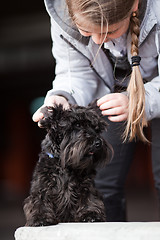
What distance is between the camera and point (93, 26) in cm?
217

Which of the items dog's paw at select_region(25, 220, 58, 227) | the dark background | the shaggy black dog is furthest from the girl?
the dark background

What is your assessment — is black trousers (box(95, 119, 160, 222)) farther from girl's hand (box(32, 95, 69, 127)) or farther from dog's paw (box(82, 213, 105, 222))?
dog's paw (box(82, 213, 105, 222))

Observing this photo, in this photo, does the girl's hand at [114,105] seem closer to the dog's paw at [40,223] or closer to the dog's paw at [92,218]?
the dog's paw at [92,218]

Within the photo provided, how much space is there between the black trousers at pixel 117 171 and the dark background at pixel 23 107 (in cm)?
507

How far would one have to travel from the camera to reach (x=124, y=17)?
7.20ft

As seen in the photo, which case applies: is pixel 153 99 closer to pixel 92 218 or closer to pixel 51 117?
pixel 51 117

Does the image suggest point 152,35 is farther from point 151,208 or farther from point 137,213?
point 151,208

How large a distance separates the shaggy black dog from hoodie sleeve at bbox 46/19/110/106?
311 millimetres

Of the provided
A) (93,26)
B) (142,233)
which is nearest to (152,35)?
(93,26)

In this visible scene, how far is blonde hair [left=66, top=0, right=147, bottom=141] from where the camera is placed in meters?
2.13

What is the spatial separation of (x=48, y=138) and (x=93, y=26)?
2.03ft

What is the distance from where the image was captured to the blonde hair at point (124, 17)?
2135mm

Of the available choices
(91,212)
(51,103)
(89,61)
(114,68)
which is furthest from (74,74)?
(91,212)

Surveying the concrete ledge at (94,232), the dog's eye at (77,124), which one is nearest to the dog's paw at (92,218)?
the concrete ledge at (94,232)
